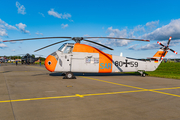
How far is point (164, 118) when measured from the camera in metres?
4.54

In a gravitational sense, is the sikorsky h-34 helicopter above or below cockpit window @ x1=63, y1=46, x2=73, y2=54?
below

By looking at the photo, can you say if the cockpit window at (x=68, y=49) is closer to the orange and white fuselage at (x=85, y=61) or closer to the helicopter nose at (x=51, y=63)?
the orange and white fuselage at (x=85, y=61)

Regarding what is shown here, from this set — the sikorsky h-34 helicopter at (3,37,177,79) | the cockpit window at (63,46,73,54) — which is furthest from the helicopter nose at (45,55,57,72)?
the cockpit window at (63,46,73,54)

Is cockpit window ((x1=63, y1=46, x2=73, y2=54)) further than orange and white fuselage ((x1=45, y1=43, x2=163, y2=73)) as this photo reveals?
Yes

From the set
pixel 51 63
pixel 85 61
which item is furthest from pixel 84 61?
pixel 51 63

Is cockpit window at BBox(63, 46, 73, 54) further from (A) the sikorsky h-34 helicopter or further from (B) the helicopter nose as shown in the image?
(B) the helicopter nose

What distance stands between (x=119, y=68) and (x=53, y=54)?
8.21 metres

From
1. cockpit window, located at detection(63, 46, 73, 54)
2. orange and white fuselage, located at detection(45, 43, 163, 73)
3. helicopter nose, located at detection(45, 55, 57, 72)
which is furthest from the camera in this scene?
cockpit window, located at detection(63, 46, 73, 54)

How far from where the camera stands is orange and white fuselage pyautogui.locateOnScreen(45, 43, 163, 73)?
50.2 ft

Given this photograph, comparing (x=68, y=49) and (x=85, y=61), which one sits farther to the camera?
(x=85, y=61)

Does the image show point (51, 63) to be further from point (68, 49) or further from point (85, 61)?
point (85, 61)

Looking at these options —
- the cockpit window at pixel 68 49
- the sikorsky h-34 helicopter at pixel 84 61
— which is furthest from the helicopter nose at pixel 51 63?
the cockpit window at pixel 68 49

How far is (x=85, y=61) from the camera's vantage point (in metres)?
15.9

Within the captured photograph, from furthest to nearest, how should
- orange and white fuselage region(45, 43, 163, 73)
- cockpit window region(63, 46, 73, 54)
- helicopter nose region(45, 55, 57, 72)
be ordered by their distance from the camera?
1. cockpit window region(63, 46, 73, 54)
2. orange and white fuselage region(45, 43, 163, 73)
3. helicopter nose region(45, 55, 57, 72)
